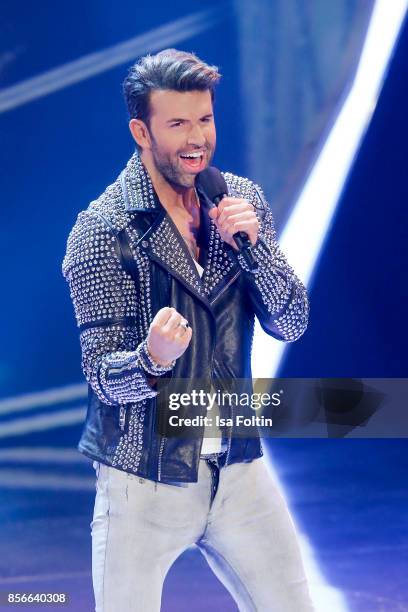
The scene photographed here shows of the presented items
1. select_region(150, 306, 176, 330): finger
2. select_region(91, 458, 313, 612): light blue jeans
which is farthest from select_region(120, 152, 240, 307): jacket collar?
select_region(91, 458, 313, 612): light blue jeans

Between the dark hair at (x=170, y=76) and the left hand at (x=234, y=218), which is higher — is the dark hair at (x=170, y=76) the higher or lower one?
the higher one

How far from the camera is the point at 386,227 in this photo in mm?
2629

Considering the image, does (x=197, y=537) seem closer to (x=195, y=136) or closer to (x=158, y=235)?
(x=158, y=235)

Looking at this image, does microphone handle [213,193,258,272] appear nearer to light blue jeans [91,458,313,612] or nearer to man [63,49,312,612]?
man [63,49,312,612]

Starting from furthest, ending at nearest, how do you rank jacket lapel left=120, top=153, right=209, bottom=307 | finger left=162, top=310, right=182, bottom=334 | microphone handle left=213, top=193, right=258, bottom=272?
1. jacket lapel left=120, top=153, right=209, bottom=307
2. microphone handle left=213, top=193, right=258, bottom=272
3. finger left=162, top=310, right=182, bottom=334

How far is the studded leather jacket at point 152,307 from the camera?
5.99 ft

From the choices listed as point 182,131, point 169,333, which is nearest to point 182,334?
point 169,333

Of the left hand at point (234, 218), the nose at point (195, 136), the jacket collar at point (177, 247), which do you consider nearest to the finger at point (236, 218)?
the left hand at point (234, 218)

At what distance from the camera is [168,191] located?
A: 6.52 ft

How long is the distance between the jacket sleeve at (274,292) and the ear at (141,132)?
0.30 meters

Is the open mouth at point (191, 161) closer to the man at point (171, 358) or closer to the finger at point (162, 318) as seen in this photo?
the man at point (171, 358)

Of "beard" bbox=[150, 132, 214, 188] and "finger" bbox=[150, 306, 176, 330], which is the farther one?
"beard" bbox=[150, 132, 214, 188]

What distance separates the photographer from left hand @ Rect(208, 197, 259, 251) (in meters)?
1.72

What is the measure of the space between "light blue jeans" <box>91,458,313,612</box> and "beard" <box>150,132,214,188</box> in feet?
1.87
